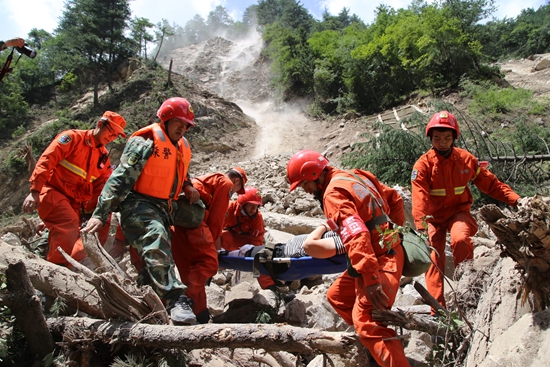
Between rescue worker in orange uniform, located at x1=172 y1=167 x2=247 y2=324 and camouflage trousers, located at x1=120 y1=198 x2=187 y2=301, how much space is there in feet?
1.31

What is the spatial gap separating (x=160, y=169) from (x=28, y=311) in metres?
1.35

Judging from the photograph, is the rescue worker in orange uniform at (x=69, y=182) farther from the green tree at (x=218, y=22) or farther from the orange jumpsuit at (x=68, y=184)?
the green tree at (x=218, y=22)

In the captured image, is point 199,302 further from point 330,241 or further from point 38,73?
point 38,73

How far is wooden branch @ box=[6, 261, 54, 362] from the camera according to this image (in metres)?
2.21

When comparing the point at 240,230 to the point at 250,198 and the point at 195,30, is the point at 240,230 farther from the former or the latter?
the point at 195,30

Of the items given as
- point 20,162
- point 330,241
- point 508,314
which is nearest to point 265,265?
point 330,241

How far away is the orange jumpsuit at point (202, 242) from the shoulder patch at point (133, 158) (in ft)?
2.63

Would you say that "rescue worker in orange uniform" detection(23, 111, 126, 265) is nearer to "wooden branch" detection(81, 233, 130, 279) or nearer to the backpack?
"wooden branch" detection(81, 233, 130, 279)

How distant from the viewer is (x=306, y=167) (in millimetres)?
2816

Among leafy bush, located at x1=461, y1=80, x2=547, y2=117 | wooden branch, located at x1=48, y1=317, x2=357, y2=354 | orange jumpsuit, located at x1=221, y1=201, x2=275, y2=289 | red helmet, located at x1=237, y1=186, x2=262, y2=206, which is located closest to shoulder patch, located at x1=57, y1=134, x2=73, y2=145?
orange jumpsuit, located at x1=221, y1=201, x2=275, y2=289

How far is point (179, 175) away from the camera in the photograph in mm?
3414

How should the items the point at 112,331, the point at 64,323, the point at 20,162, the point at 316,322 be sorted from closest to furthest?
the point at 112,331
the point at 64,323
the point at 316,322
the point at 20,162

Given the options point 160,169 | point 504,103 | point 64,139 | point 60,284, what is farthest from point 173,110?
point 504,103

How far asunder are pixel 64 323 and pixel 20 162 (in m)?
19.7
